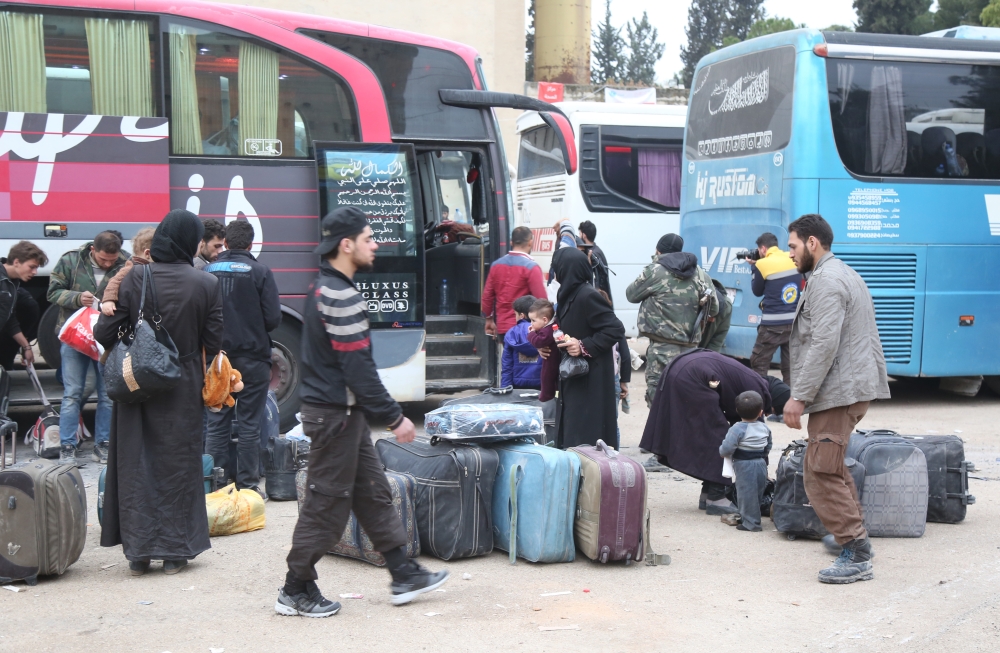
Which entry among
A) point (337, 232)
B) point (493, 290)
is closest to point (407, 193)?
point (493, 290)

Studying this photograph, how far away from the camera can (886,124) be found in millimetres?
10562

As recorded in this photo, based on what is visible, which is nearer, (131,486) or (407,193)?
(131,486)

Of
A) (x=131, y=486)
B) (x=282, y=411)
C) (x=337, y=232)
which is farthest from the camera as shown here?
(x=282, y=411)

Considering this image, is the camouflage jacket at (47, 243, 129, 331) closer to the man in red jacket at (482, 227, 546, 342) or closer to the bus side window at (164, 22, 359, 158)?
the bus side window at (164, 22, 359, 158)

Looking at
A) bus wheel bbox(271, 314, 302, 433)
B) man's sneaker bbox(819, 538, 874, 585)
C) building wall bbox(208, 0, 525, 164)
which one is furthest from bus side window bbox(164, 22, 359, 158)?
building wall bbox(208, 0, 525, 164)

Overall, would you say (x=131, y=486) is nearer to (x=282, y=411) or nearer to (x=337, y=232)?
(x=337, y=232)

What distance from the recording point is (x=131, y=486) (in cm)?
510

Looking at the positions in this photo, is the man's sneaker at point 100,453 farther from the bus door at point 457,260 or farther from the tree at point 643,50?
the tree at point 643,50

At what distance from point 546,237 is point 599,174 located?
1330 millimetres

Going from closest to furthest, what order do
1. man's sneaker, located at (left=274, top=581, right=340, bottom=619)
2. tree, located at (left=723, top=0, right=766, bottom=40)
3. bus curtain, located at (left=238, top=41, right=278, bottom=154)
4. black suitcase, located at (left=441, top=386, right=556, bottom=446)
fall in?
man's sneaker, located at (left=274, top=581, right=340, bottom=619) < black suitcase, located at (left=441, top=386, right=556, bottom=446) < bus curtain, located at (left=238, top=41, right=278, bottom=154) < tree, located at (left=723, top=0, right=766, bottom=40)

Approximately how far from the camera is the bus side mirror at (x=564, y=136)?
8641mm

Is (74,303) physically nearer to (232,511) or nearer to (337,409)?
(232,511)

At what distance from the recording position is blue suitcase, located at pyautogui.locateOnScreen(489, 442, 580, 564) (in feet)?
17.7

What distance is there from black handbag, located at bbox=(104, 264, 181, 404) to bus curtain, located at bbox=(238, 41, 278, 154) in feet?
11.7
